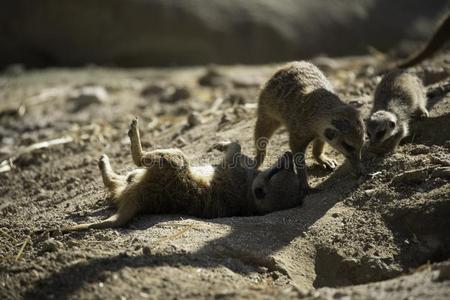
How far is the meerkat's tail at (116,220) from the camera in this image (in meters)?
4.43

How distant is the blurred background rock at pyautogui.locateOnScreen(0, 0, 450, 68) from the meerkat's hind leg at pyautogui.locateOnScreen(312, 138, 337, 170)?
5886 millimetres

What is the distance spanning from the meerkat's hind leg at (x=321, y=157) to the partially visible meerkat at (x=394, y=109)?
0.37 metres

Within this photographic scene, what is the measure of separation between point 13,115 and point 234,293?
624 centimetres

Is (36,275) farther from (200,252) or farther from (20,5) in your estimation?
(20,5)

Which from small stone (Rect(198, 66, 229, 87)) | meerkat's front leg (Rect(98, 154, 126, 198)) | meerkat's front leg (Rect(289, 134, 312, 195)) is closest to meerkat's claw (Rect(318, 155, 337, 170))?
meerkat's front leg (Rect(289, 134, 312, 195))

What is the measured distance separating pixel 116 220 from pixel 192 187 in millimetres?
658

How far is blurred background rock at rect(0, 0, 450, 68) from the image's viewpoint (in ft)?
37.0

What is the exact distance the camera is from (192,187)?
4867mm

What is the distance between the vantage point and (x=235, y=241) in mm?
4289

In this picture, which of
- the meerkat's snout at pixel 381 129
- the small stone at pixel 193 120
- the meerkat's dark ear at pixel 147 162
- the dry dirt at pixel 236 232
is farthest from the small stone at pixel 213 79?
the meerkat's dark ear at pixel 147 162

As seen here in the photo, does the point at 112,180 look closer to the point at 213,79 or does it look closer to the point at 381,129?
the point at 381,129

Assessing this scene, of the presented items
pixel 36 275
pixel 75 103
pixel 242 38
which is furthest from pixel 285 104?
pixel 242 38

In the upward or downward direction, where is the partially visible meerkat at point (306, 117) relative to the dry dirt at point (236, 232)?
upward

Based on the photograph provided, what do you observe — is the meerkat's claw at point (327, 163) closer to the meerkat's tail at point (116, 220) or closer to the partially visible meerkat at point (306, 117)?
the partially visible meerkat at point (306, 117)
